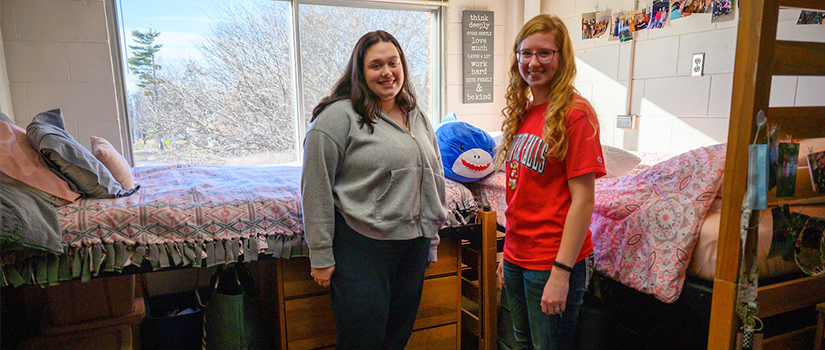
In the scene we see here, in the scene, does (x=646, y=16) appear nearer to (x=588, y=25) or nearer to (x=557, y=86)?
(x=588, y=25)

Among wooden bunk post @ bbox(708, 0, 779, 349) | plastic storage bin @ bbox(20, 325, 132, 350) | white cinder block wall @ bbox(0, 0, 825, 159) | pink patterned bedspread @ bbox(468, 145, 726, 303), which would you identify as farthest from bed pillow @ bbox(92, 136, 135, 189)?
wooden bunk post @ bbox(708, 0, 779, 349)

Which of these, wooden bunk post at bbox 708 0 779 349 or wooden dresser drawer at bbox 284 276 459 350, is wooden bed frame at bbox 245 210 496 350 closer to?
wooden dresser drawer at bbox 284 276 459 350

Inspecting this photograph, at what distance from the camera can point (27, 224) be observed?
1.37 m

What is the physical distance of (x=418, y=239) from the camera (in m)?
1.50

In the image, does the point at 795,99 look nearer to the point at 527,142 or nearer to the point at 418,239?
the point at 527,142

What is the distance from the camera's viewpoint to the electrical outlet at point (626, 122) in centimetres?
285

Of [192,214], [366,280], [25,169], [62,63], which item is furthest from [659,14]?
[62,63]

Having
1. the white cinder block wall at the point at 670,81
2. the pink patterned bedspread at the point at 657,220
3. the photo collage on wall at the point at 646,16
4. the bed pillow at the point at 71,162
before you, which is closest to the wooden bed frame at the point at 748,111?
the pink patterned bedspread at the point at 657,220

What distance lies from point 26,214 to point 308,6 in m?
2.46

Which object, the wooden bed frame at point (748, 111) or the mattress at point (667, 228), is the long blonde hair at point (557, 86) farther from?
the mattress at point (667, 228)

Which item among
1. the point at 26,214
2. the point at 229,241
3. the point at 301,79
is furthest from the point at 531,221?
the point at 301,79

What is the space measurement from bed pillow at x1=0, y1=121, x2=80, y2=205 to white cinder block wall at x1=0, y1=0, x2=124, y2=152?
143cm

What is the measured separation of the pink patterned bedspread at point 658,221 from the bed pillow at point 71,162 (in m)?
1.82

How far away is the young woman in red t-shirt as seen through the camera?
1173 mm
